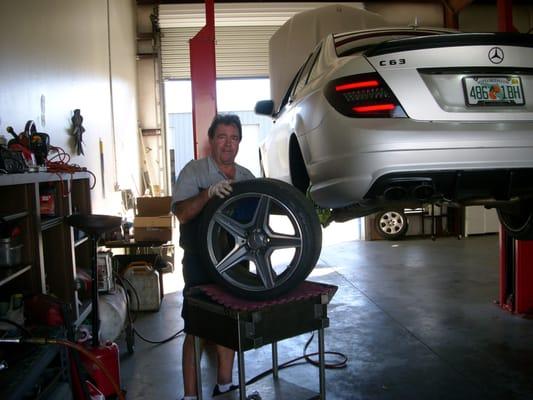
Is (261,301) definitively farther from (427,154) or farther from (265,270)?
(427,154)

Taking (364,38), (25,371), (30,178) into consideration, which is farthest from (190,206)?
(364,38)

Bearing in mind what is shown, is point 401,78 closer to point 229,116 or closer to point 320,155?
point 320,155

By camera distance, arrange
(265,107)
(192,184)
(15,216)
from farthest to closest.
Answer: (265,107)
(192,184)
(15,216)

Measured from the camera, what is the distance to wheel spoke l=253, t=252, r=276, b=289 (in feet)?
7.36

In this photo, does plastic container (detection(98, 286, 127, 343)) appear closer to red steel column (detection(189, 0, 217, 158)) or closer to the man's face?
red steel column (detection(189, 0, 217, 158))

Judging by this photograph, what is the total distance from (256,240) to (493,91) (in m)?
1.26

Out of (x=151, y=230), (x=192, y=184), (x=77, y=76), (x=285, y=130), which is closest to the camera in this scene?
(x=192, y=184)

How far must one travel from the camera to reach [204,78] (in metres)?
3.52

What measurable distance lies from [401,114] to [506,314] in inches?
136

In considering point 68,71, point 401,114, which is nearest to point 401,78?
point 401,114

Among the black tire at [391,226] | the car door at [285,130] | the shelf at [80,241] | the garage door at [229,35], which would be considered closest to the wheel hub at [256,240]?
the car door at [285,130]

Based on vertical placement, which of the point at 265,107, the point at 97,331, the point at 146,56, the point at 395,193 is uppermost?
the point at 146,56

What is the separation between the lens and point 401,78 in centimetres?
216

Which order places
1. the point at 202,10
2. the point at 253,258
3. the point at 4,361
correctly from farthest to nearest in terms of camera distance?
the point at 202,10 < the point at 253,258 < the point at 4,361
